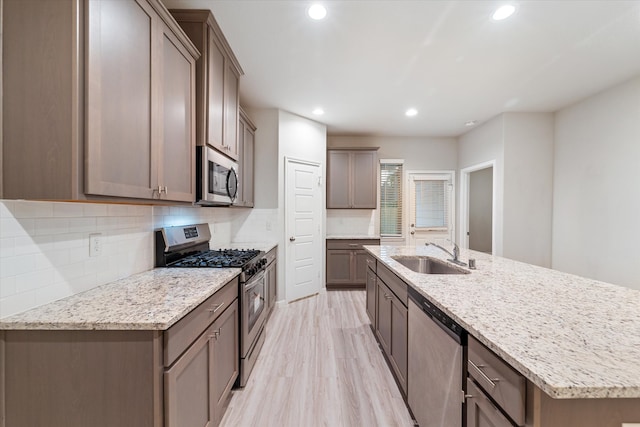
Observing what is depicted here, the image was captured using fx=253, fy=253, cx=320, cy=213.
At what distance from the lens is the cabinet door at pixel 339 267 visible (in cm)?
450

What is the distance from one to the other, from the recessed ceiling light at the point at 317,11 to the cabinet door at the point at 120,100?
1.07 m

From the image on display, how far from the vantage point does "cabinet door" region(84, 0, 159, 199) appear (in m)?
1.01

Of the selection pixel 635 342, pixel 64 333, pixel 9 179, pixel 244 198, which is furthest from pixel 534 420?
pixel 244 198

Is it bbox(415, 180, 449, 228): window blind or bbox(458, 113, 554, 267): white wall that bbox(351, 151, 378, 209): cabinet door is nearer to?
bbox(415, 180, 449, 228): window blind

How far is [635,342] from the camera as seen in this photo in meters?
0.86

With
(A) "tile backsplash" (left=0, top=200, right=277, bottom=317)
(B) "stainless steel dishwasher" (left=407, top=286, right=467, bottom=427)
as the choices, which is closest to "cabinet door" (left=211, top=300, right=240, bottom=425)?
(A) "tile backsplash" (left=0, top=200, right=277, bottom=317)

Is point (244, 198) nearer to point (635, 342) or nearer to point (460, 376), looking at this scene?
point (460, 376)

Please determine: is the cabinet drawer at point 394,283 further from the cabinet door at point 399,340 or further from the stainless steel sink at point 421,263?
the stainless steel sink at point 421,263

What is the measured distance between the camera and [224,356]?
1671 mm

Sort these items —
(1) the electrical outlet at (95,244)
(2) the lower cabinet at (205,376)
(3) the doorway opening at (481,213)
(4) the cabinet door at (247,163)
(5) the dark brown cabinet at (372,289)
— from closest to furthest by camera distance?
(2) the lower cabinet at (205,376) < (1) the electrical outlet at (95,244) < (5) the dark brown cabinet at (372,289) < (4) the cabinet door at (247,163) < (3) the doorway opening at (481,213)

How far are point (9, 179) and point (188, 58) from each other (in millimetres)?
1216

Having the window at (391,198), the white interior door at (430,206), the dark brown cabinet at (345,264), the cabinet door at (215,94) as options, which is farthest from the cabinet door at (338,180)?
the cabinet door at (215,94)

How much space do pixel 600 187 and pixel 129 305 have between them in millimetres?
4825

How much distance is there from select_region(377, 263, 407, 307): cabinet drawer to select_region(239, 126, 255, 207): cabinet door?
1.86 m
